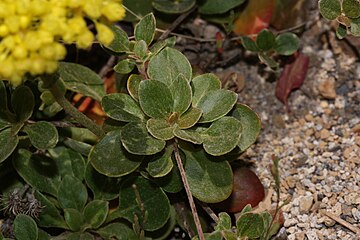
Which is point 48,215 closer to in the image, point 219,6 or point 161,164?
point 161,164

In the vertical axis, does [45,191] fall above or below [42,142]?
below

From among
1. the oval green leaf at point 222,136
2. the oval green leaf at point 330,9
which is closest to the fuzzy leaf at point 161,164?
the oval green leaf at point 222,136

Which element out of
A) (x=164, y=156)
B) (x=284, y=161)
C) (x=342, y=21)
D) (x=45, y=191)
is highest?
(x=342, y=21)

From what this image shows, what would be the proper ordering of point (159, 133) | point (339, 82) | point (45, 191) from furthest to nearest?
point (339, 82) → point (45, 191) → point (159, 133)

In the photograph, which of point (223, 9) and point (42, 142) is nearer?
point (42, 142)

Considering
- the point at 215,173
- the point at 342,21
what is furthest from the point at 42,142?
the point at 342,21

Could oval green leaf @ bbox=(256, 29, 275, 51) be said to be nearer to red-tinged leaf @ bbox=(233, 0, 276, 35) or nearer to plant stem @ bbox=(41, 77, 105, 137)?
red-tinged leaf @ bbox=(233, 0, 276, 35)

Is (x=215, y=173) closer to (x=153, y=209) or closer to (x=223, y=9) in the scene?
(x=153, y=209)
